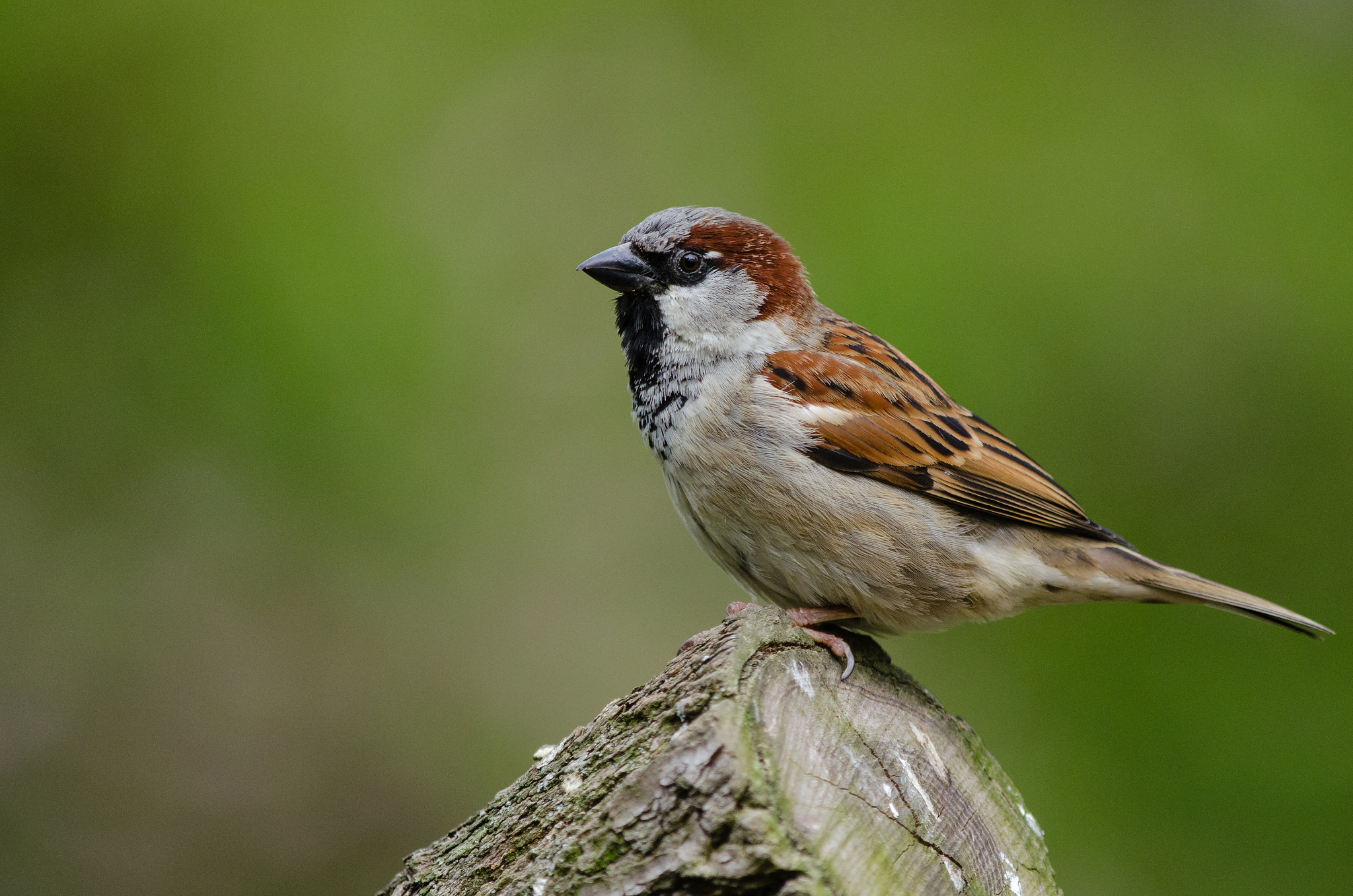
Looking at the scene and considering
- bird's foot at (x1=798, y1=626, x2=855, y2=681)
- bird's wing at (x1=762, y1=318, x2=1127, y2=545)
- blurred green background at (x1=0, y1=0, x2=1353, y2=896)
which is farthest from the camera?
blurred green background at (x1=0, y1=0, x2=1353, y2=896)

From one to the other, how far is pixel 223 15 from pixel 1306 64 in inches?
152

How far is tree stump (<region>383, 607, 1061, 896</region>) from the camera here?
4.53ft

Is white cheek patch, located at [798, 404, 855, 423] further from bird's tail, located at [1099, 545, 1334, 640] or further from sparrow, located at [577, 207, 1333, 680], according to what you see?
bird's tail, located at [1099, 545, 1334, 640]

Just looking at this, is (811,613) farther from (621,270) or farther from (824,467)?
(621,270)

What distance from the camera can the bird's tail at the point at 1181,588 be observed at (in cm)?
266

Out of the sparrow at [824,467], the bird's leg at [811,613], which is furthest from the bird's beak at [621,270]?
the bird's leg at [811,613]

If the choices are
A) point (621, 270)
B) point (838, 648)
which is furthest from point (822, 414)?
point (838, 648)

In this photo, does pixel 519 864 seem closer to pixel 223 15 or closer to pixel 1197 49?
pixel 223 15

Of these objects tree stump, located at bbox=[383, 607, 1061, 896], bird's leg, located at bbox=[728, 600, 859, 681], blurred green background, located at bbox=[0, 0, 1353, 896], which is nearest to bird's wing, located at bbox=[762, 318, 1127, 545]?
bird's leg, located at bbox=[728, 600, 859, 681]

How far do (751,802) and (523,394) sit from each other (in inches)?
128

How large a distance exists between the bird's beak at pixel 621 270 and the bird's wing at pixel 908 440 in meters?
0.40

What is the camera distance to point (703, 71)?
4688 mm

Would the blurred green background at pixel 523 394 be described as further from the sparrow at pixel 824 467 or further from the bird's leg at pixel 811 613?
the bird's leg at pixel 811 613

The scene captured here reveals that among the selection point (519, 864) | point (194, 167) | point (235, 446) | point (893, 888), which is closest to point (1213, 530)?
point (893, 888)
